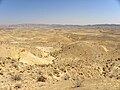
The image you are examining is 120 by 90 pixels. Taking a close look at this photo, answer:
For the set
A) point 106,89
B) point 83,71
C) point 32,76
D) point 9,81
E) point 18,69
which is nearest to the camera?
point 106,89

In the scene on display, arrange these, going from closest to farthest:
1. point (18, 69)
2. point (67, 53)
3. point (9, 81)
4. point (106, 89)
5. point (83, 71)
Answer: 1. point (106, 89)
2. point (9, 81)
3. point (18, 69)
4. point (83, 71)
5. point (67, 53)

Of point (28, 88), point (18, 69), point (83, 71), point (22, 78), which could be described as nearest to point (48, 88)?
point (28, 88)

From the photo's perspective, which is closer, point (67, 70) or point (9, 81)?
point (9, 81)

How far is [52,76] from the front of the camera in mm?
13391

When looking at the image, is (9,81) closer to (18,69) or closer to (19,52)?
(18,69)

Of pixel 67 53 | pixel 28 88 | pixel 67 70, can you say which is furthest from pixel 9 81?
pixel 67 53

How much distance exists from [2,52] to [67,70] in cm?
1032

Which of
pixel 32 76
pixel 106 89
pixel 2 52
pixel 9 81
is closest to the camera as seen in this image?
pixel 106 89

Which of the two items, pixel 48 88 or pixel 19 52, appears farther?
pixel 19 52

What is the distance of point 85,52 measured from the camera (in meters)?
34.1

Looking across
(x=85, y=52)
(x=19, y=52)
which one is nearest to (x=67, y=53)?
(x=85, y=52)

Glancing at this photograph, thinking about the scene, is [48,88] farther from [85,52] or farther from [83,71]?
[85,52]

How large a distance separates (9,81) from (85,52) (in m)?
23.1

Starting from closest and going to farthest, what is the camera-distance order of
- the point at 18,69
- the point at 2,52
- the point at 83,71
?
the point at 18,69, the point at 83,71, the point at 2,52
